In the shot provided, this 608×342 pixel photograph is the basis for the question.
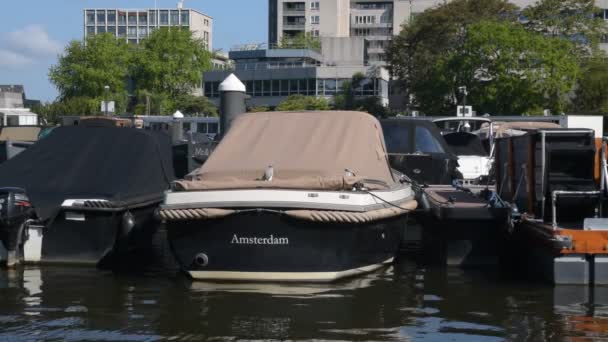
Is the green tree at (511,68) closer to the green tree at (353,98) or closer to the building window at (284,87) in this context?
the green tree at (353,98)

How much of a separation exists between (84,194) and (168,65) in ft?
305

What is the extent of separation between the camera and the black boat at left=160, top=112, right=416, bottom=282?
10.2m

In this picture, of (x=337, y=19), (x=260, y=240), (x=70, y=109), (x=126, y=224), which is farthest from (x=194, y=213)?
(x=337, y=19)

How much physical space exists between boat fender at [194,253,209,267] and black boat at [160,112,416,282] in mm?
11

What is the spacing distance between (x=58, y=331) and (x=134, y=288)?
7.41ft

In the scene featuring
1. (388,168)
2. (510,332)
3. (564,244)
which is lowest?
(510,332)

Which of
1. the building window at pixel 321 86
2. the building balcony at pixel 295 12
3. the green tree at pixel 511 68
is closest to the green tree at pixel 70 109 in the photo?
the building window at pixel 321 86

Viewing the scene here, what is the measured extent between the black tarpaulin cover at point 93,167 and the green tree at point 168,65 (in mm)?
90089

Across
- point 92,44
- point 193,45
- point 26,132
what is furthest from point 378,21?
point 26,132

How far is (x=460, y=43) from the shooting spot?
63.9 metres

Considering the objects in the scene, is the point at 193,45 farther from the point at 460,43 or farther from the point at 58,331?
the point at 58,331

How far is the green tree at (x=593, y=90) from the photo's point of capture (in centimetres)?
6225

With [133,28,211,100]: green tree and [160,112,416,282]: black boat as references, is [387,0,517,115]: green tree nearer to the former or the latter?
[133,28,211,100]: green tree

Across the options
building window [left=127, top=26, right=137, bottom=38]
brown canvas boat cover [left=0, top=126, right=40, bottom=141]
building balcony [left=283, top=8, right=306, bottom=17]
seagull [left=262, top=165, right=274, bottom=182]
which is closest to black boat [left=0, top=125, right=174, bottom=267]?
seagull [left=262, top=165, right=274, bottom=182]
